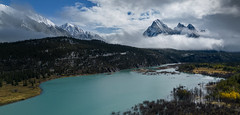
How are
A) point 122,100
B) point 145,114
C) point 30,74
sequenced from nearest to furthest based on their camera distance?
point 145,114 → point 122,100 → point 30,74

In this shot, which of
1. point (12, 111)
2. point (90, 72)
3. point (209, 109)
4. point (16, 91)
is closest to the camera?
point (209, 109)

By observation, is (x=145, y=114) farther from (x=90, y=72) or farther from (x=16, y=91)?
(x=90, y=72)

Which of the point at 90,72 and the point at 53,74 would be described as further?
the point at 90,72

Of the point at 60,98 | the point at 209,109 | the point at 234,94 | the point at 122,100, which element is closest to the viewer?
the point at 209,109

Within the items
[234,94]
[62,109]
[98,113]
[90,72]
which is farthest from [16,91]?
[234,94]

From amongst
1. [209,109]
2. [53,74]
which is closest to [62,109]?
[209,109]

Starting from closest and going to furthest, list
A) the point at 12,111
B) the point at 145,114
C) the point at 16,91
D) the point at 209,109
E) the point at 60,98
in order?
1. the point at 145,114
2. the point at 209,109
3. the point at 12,111
4. the point at 60,98
5. the point at 16,91

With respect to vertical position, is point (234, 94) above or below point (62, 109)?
above

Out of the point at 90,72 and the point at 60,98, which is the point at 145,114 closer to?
the point at 60,98

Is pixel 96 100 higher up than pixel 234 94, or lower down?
lower down
